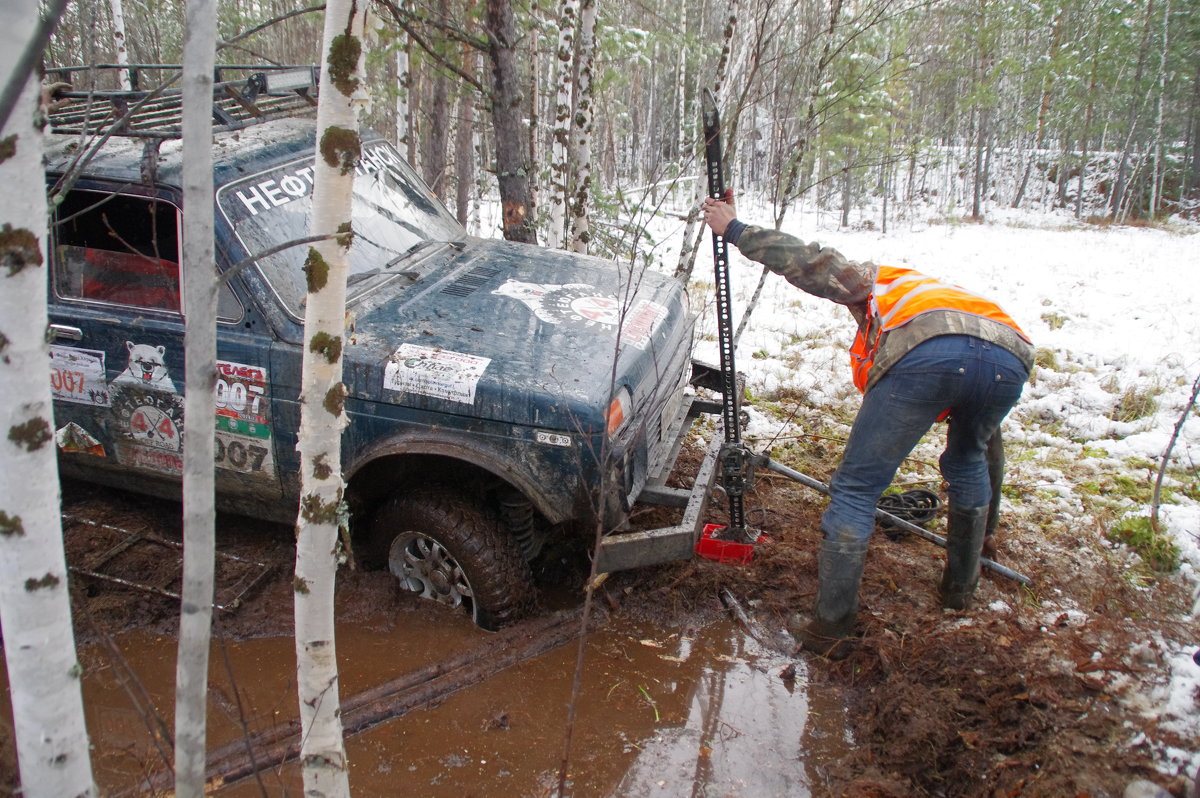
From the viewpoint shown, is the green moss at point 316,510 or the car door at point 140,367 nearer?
the green moss at point 316,510

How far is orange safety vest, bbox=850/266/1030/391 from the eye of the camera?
3.11 meters

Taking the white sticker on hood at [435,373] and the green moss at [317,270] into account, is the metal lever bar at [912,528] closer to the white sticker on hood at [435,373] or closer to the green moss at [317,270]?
the white sticker on hood at [435,373]

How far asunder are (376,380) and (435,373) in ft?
0.82

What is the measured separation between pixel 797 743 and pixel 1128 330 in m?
7.33

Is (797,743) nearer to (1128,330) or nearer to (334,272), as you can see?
(334,272)

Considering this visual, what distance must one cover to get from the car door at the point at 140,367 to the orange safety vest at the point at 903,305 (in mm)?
2533

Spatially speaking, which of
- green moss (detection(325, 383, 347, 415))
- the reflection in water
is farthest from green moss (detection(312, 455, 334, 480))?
the reflection in water

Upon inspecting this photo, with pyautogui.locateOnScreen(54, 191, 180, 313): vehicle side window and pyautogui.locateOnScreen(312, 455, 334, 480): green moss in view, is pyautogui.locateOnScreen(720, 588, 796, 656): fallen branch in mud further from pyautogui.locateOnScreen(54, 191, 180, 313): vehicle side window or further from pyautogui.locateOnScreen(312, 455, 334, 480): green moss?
pyautogui.locateOnScreen(54, 191, 180, 313): vehicle side window

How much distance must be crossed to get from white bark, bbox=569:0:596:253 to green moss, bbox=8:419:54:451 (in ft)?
17.3

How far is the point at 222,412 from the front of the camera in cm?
336

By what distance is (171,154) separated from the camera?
137 inches

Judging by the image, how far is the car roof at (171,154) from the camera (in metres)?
3.37

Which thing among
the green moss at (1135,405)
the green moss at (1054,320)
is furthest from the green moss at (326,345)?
the green moss at (1054,320)

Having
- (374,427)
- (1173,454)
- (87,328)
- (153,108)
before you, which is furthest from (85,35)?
(1173,454)
